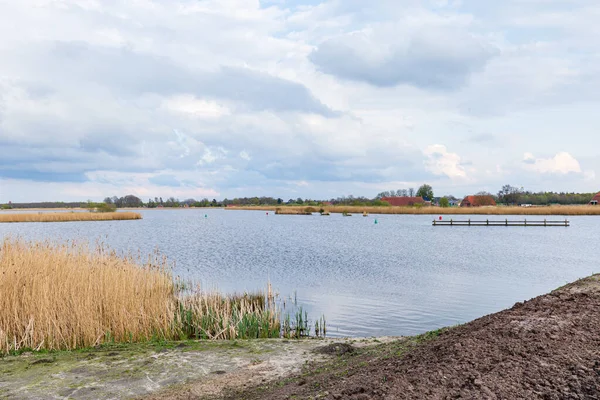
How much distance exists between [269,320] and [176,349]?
9.16ft

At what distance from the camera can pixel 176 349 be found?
780cm

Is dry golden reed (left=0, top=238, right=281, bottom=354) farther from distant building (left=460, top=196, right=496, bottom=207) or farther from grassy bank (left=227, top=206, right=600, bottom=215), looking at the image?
distant building (left=460, top=196, right=496, bottom=207)

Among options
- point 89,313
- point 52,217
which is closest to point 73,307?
point 89,313

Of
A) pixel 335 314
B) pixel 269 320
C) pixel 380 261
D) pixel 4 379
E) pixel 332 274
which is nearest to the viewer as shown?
pixel 4 379

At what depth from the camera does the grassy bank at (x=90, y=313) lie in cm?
862

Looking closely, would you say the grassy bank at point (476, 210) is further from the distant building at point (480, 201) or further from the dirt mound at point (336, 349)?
the dirt mound at point (336, 349)

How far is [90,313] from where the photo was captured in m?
8.84

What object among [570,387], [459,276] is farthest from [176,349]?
[459,276]

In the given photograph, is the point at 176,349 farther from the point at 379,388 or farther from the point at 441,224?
the point at 441,224

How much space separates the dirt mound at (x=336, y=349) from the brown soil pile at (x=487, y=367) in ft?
2.88

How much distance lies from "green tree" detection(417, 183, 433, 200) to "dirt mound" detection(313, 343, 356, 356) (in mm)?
145692

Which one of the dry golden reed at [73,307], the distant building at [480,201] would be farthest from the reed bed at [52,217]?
the distant building at [480,201]

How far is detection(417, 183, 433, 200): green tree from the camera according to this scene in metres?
149

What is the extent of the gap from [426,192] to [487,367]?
14916 cm
